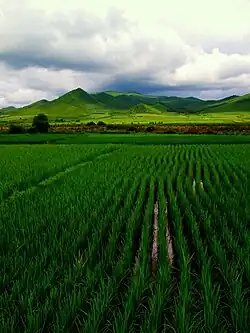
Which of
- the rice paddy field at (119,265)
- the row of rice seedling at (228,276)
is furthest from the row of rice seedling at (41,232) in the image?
the row of rice seedling at (228,276)

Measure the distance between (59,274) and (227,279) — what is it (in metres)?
1.79

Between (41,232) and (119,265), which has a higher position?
(119,265)

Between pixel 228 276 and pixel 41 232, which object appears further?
pixel 41 232

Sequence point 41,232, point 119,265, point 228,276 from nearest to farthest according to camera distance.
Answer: point 228,276, point 119,265, point 41,232

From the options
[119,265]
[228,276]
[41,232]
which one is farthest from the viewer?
[41,232]

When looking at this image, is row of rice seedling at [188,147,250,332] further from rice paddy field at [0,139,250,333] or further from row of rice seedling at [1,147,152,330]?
row of rice seedling at [1,147,152,330]

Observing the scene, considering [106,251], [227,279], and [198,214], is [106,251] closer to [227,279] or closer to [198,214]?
[227,279]

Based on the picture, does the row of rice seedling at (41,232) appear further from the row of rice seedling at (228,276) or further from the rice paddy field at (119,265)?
the row of rice seedling at (228,276)

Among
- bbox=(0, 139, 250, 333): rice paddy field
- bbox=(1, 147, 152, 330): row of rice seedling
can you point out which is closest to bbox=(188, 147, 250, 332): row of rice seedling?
bbox=(0, 139, 250, 333): rice paddy field

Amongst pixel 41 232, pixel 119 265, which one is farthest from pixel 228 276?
pixel 41 232

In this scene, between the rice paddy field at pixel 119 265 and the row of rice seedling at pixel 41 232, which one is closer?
the rice paddy field at pixel 119 265

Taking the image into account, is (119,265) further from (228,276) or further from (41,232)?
(41,232)

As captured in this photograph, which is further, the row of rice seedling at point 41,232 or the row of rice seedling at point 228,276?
the row of rice seedling at point 41,232

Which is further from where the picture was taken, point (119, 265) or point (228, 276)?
point (119, 265)
